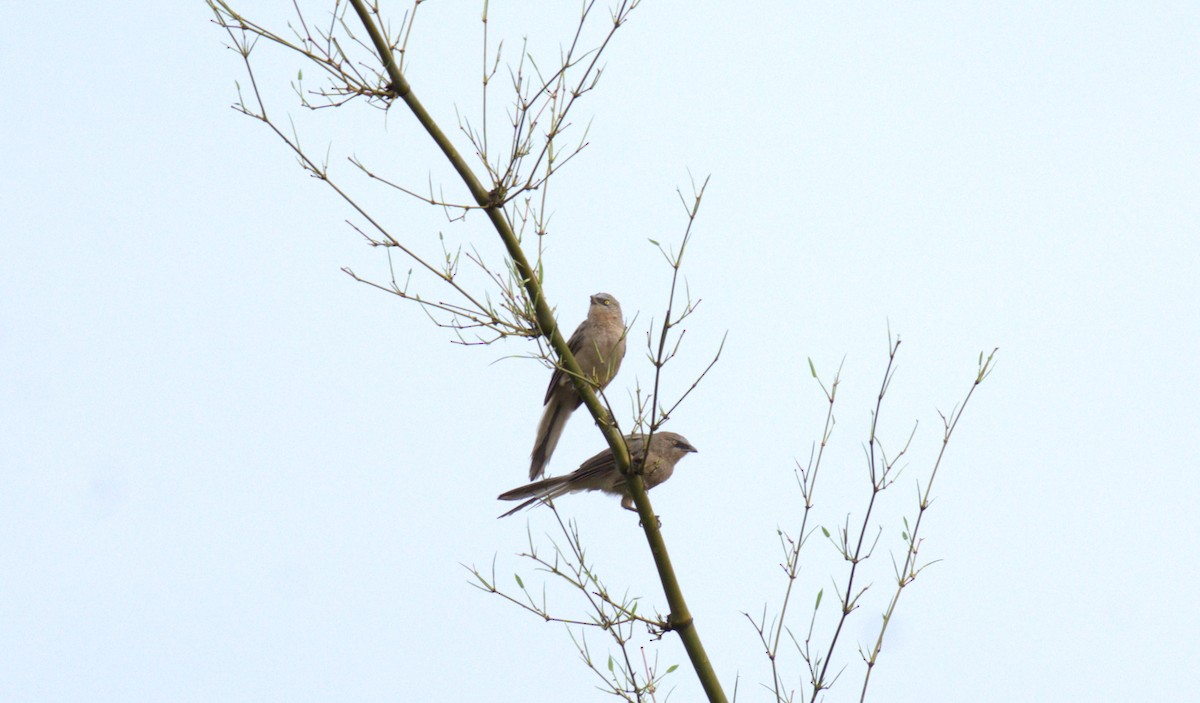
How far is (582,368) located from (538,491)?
1258 mm

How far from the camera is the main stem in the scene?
3406 mm

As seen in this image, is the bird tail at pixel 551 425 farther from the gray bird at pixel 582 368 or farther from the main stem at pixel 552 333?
the main stem at pixel 552 333

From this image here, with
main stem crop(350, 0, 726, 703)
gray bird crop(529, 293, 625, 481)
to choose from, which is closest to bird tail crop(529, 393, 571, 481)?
gray bird crop(529, 293, 625, 481)

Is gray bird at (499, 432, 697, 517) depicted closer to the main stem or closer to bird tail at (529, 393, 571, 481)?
bird tail at (529, 393, 571, 481)

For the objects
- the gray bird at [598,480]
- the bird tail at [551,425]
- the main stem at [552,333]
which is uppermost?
the bird tail at [551,425]

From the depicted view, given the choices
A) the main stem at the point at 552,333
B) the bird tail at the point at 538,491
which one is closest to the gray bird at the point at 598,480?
the bird tail at the point at 538,491

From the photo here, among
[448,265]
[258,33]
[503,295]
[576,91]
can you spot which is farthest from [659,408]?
[258,33]

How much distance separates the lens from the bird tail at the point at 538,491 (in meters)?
4.84

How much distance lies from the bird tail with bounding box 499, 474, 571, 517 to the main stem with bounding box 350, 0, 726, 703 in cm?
114

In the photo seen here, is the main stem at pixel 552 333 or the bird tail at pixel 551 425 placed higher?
the bird tail at pixel 551 425

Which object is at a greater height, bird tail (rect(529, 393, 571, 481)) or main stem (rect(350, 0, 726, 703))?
bird tail (rect(529, 393, 571, 481))

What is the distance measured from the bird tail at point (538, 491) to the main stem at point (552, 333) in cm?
114

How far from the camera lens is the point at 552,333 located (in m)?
3.47

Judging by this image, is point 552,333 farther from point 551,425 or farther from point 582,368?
point 551,425
